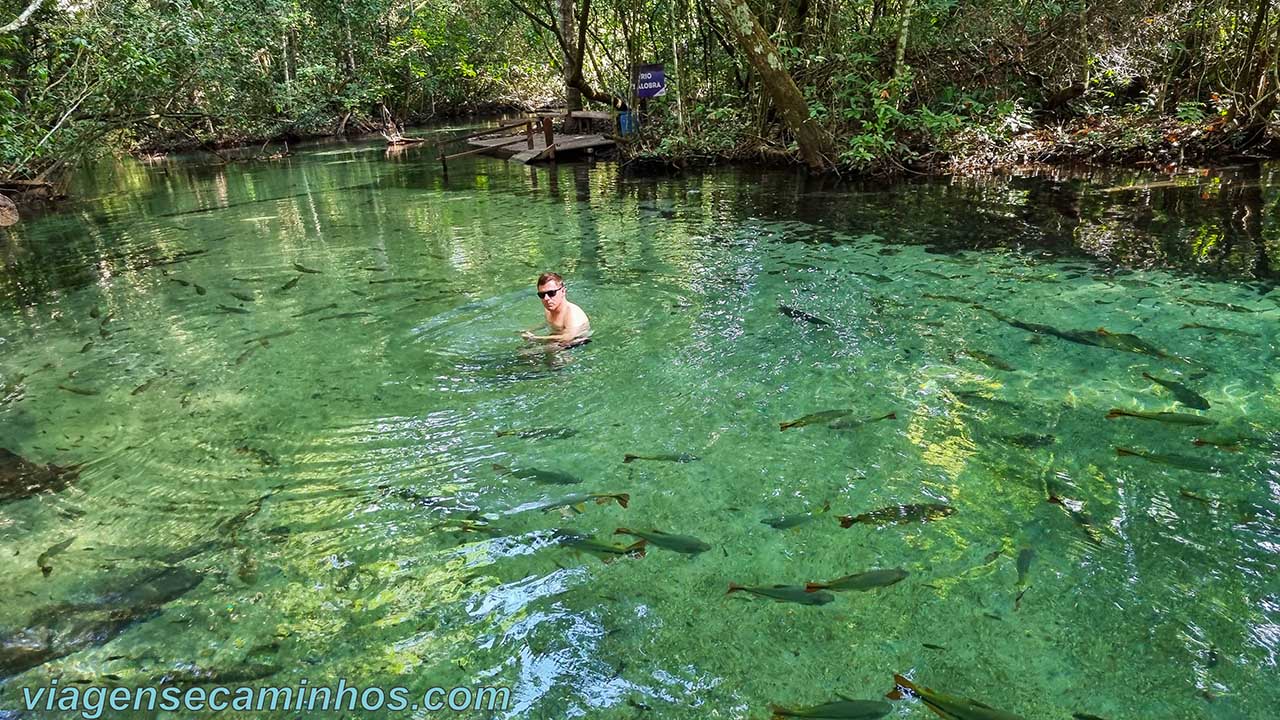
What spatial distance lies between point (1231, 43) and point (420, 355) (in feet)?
46.3

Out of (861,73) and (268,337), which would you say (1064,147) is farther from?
(268,337)

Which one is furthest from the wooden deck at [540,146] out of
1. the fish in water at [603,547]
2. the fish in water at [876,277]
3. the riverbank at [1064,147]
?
the fish in water at [603,547]

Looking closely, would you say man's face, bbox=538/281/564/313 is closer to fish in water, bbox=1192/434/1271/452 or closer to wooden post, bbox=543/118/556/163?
fish in water, bbox=1192/434/1271/452

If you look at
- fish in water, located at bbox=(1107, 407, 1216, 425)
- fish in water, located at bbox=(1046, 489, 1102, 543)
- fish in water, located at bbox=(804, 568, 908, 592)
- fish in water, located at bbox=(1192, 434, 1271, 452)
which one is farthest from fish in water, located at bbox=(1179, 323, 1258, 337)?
fish in water, located at bbox=(804, 568, 908, 592)

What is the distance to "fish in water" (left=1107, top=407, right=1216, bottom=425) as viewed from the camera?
403cm

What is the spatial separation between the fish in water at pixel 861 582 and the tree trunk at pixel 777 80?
1019 centimetres

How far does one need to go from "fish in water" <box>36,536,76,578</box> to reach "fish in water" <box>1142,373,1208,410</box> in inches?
243

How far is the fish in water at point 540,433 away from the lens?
173 inches

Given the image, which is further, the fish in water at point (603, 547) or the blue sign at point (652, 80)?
the blue sign at point (652, 80)

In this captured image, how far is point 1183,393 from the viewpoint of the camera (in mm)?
4355

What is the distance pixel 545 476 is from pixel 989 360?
327 cm

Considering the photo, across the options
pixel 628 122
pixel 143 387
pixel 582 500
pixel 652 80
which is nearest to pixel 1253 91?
pixel 652 80

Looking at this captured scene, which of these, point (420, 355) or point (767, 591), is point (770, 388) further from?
point (420, 355)

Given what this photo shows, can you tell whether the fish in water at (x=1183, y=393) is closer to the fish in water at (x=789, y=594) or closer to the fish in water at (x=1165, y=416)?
the fish in water at (x=1165, y=416)
